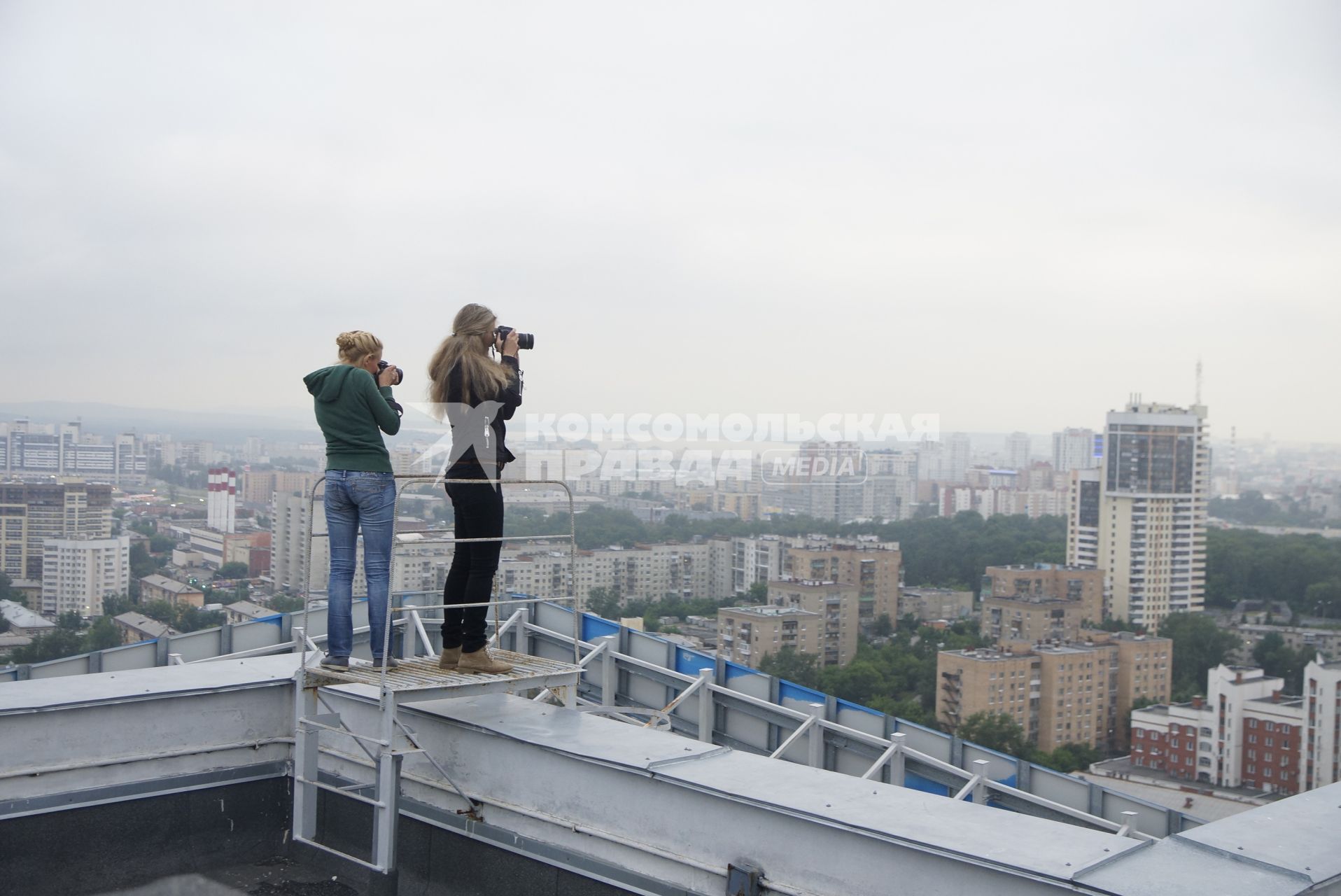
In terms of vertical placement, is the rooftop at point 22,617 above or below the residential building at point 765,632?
above

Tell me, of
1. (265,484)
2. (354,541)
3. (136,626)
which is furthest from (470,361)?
(265,484)

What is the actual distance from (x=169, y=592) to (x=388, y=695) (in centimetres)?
1858

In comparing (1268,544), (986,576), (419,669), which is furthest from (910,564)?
(419,669)

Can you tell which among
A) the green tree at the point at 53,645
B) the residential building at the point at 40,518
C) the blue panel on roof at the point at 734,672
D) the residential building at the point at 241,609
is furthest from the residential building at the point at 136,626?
the blue panel on roof at the point at 734,672

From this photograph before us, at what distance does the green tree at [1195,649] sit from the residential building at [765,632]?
12.4 meters

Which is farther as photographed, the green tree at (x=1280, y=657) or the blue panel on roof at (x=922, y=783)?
the green tree at (x=1280, y=657)

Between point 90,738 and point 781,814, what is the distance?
5.74ft

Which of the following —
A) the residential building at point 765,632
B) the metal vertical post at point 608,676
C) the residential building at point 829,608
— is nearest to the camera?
the metal vertical post at point 608,676

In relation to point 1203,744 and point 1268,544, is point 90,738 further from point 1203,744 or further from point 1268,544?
point 1268,544

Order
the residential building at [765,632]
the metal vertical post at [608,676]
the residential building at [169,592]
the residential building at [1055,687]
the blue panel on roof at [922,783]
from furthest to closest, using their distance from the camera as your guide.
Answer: the residential building at [765,632], the residential building at [1055,687], the residential building at [169,592], the metal vertical post at [608,676], the blue panel on roof at [922,783]

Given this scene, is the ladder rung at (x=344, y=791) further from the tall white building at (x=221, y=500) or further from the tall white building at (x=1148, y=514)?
the tall white building at (x=1148, y=514)

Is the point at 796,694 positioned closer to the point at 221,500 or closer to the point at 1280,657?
the point at 221,500

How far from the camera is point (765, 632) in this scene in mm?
36562

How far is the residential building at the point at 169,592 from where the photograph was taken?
60.5ft
